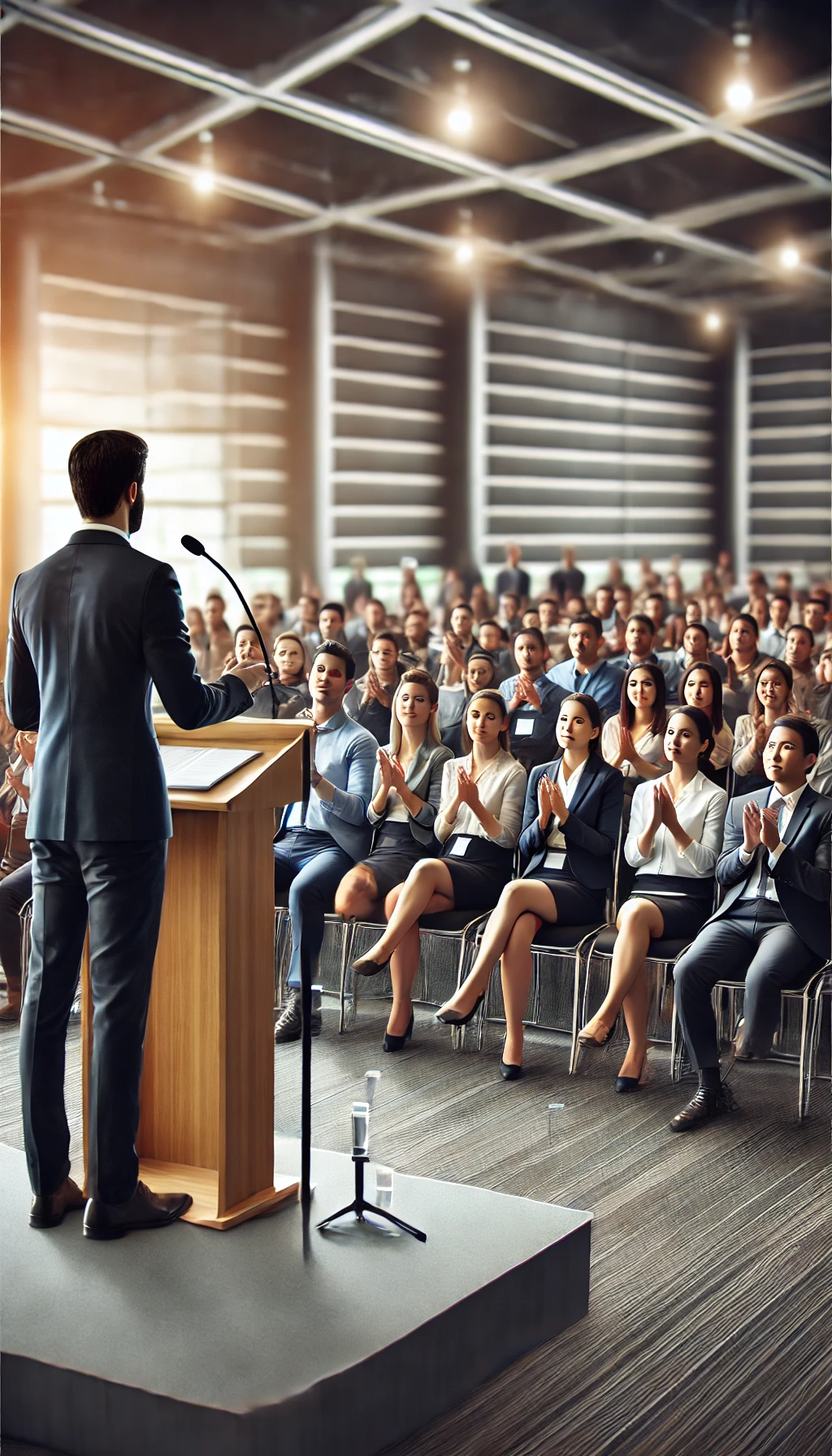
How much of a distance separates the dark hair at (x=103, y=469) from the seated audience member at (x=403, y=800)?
2.14 metres

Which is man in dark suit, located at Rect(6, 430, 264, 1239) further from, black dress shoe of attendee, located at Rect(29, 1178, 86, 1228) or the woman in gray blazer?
the woman in gray blazer

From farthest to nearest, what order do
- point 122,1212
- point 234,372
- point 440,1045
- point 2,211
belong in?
point 234,372 → point 2,211 → point 440,1045 → point 122,1212

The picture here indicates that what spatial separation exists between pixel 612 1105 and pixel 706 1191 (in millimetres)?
562

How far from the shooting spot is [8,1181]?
2.58m

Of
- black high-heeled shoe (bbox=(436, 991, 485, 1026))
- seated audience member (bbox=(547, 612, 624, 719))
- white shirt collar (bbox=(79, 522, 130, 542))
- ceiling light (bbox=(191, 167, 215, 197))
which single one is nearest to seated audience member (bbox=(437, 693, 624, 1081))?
black high-heeled shoe (bbox=(436, 991, 485, 1026))

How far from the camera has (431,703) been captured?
14.9ft

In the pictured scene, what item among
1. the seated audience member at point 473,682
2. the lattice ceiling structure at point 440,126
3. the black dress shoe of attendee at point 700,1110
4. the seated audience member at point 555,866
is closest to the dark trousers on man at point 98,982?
the black dress shoe of attendee at point 700,1110

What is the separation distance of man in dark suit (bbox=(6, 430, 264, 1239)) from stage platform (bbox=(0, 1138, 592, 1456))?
6.8 inches

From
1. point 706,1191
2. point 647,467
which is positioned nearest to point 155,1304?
point 706,1191

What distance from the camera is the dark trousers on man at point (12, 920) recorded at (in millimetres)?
4320

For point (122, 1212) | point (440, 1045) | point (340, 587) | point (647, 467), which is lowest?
point (440, 1045)

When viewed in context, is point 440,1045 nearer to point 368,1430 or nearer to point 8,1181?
point 8,1181

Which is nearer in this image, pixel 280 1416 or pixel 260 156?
pixel 280 1416

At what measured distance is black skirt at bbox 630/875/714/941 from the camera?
3820 millimetres
